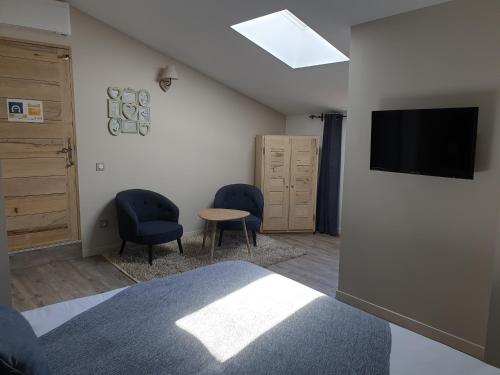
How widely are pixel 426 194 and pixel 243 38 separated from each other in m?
2.32

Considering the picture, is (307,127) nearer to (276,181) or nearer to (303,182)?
(303,182)

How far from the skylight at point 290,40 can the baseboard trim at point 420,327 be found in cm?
232

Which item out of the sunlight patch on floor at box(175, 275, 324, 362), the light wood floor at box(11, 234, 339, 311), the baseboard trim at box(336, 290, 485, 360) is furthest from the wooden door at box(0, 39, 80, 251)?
the baseboard trim at box(336, 290, 485, 360)

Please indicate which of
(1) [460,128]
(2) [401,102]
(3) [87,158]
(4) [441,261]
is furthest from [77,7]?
(4) [441,261]

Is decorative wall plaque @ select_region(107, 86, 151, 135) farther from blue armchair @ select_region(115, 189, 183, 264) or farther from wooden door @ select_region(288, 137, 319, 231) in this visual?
wooden door @ select_region(288, 137, 319, 231)

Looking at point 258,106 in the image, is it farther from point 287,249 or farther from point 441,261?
point 441,261

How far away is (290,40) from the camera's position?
13.1 ft

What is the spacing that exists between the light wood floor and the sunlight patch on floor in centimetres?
153

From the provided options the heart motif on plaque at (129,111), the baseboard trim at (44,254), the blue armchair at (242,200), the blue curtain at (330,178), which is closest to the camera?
the baseboard trim at (44,254)

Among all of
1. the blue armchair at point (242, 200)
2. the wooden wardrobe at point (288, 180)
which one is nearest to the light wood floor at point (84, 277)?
the blue armchair at point (242, 200)

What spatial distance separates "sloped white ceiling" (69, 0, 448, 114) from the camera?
277cm

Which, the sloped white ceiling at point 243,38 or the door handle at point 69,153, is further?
the door handle at point 69,153

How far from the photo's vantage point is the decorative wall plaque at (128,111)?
4172 millimetres

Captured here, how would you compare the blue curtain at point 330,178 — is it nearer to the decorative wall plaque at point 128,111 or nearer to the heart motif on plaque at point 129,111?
the decorative wall plaque at point 128,111
